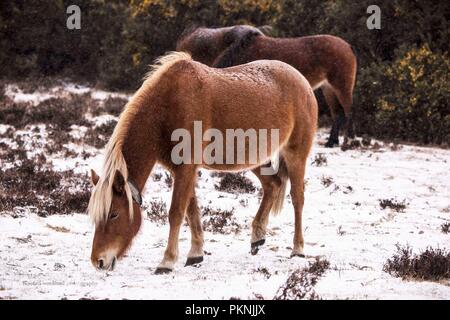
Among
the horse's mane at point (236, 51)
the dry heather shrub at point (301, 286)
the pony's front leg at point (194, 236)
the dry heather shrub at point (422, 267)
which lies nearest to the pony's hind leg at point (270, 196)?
the pony's front leg at point (194, 236)

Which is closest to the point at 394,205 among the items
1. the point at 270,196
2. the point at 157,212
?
the point at 270,196

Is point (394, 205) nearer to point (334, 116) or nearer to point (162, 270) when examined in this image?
point (162, 270)

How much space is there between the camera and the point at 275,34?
48.4 ft

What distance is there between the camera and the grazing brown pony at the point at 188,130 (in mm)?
4871

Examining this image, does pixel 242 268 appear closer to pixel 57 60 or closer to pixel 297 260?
pixel 297 260

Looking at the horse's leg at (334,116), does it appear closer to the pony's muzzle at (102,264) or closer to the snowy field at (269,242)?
the snowy field at (269,242)

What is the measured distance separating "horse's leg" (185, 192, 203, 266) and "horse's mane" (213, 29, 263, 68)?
537 centimetres

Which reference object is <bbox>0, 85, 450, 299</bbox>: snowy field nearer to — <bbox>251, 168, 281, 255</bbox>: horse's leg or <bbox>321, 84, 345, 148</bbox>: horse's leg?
<bbox>251, 168, 281, 255</bbox>: horse's leg

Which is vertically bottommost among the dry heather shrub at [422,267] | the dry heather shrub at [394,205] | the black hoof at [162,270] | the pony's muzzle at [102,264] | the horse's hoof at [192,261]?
the dry heather shrub at [394,205]

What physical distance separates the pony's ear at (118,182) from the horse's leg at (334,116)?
23.8 feet

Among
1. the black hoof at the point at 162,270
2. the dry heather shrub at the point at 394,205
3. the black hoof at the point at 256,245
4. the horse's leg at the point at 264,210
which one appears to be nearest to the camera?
the black hoof at the point at 162,270

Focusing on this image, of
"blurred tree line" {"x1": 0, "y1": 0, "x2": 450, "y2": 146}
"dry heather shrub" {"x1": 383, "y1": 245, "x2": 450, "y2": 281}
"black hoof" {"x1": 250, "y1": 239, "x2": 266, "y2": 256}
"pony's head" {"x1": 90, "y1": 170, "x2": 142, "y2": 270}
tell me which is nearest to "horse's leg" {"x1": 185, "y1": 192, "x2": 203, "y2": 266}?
"black hoof" {"x1": 250, "y1": 239, "x2": 266, "y2": 256}

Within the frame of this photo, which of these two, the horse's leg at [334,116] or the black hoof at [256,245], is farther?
the horse's leg at [334,116]
